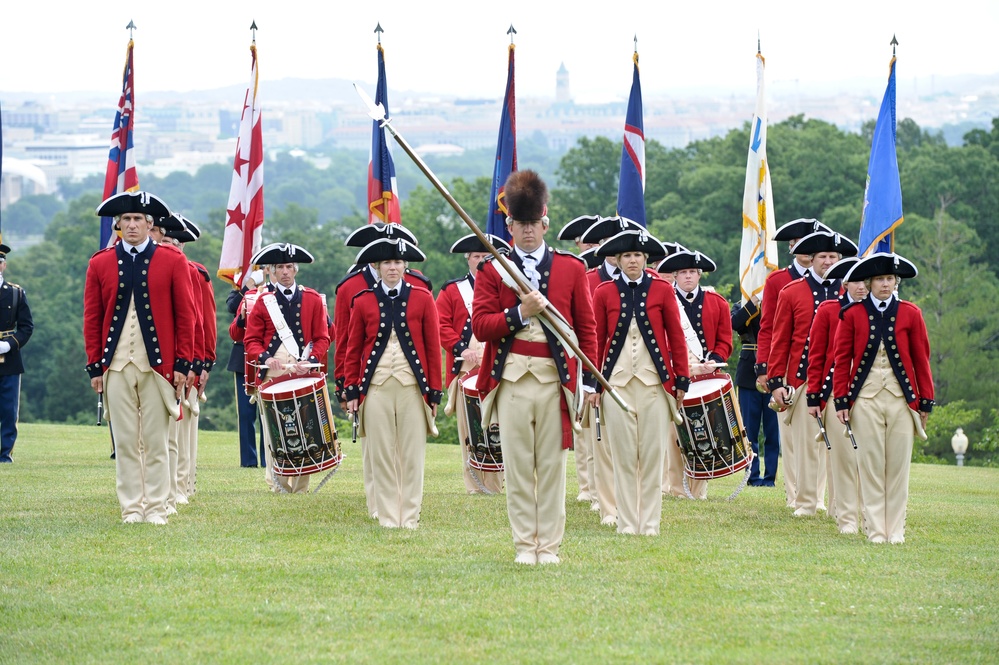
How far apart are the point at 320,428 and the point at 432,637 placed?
5357mm

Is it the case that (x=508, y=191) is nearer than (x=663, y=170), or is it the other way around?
(x=508, y=191)

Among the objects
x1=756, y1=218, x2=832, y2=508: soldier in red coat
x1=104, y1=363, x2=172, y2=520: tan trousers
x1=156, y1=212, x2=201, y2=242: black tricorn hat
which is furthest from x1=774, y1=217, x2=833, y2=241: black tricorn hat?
x1=104, y1=363, x2=172, y2=520: tan trousers

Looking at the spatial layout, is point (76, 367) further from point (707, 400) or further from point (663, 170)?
point (707, 400)

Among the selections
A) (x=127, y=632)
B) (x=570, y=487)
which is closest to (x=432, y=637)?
(x=127, y=632)

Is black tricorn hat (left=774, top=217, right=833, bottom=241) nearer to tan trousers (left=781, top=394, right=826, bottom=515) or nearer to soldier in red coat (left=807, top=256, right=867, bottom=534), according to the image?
tan trousers (left=781, top=394, right=826, bottom=515)

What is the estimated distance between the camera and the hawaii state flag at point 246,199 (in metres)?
16.6

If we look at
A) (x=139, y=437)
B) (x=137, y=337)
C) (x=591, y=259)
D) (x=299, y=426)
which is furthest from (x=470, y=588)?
Result: (x=591, y=259)

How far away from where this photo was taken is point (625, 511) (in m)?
11.8

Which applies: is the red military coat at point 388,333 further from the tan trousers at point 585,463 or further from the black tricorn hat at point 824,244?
the black tricorn hat at point 824,244

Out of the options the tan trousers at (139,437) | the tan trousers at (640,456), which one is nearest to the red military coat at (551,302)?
the tan trousers at (640,456)

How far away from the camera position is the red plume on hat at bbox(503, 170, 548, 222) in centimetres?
998

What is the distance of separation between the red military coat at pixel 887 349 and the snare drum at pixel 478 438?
3407 millimetres

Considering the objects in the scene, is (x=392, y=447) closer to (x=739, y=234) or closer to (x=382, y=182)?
(x=382, y=182)

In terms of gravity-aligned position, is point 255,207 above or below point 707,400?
above
